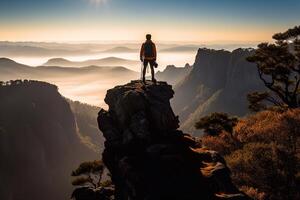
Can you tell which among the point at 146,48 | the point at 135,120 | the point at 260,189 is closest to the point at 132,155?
the point at 135,120

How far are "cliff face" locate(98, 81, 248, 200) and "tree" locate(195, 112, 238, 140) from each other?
22120 millimetres

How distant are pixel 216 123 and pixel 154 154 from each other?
29627mm

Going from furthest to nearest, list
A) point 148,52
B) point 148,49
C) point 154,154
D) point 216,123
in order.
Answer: point 216,123
point 148,52
point 148,49
point 154,154

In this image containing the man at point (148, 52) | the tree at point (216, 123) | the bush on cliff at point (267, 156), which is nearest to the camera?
the man at point (148, 52)

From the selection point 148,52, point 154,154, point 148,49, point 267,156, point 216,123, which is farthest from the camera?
point 216,123

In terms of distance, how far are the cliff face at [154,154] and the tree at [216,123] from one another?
72.6 ft

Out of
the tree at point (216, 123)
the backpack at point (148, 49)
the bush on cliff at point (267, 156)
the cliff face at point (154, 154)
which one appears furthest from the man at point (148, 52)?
the tree at point (216, 123)

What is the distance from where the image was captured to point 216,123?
2400 inches

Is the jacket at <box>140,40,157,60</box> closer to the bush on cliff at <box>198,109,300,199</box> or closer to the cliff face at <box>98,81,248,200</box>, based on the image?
the cliff face at <box>98,81,248,200</box>

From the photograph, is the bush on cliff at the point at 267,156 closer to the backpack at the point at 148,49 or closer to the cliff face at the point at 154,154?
the cliff face at the point at 154,154

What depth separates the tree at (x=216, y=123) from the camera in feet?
197

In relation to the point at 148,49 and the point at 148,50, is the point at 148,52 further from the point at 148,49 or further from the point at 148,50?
the point at 148,49

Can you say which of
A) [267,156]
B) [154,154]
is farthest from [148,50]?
[267,156]

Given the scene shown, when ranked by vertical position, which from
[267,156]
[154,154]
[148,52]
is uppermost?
[148,52]
